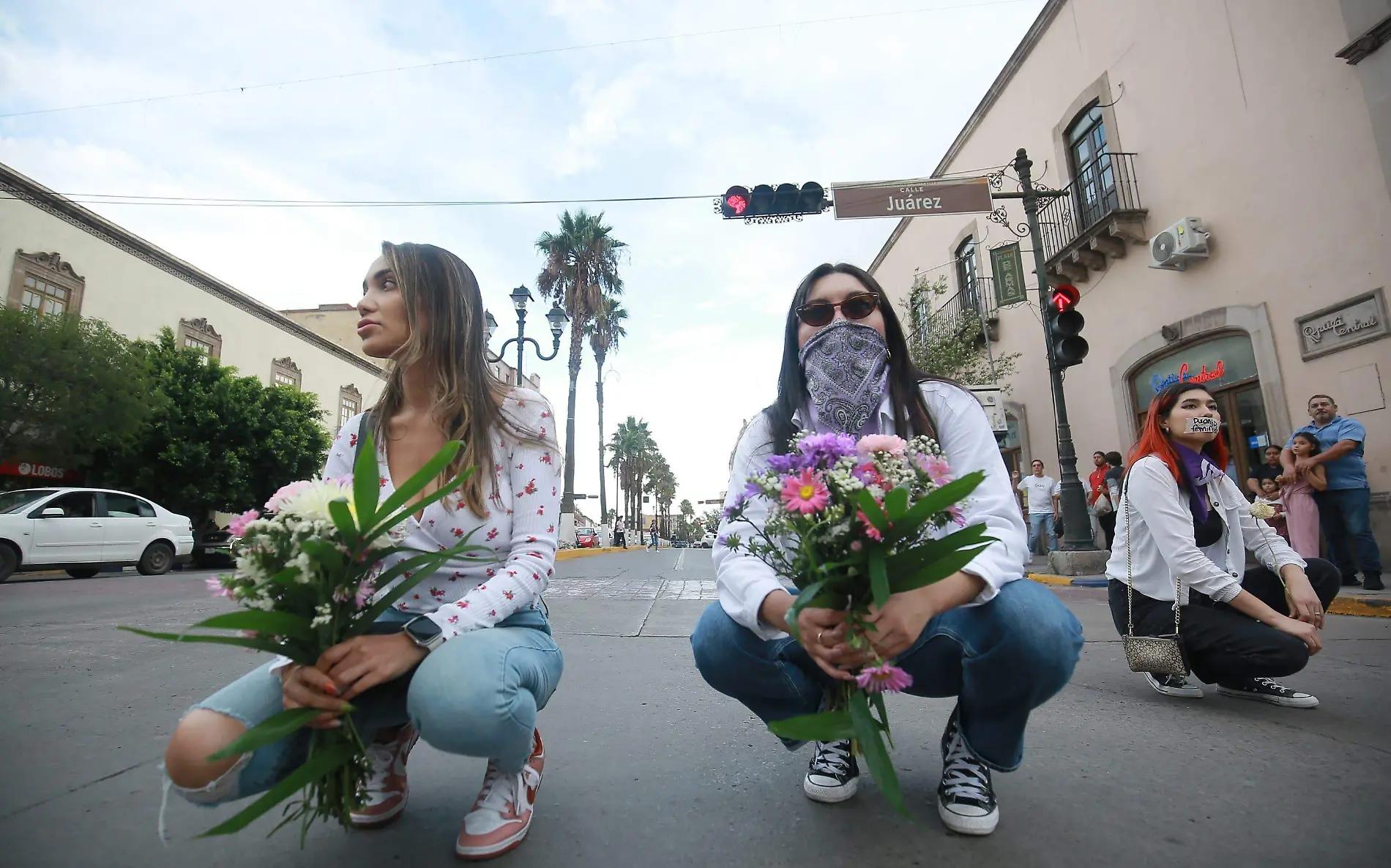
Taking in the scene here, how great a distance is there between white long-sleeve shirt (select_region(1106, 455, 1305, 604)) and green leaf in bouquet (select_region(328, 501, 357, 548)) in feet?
10.0

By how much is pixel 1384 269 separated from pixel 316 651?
1055cm

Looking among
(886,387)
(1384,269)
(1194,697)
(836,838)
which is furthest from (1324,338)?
(836,838)

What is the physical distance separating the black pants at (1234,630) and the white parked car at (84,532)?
13786 millimetres

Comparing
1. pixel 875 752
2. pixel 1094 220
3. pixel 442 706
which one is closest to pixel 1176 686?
pixel 875 752

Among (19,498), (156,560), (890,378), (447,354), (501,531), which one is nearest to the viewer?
(501,531)

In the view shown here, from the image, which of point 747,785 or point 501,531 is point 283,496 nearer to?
point 501,531

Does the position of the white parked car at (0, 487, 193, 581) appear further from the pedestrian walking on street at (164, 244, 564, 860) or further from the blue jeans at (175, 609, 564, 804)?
the blue jeans at (175, 609, 564, 804)

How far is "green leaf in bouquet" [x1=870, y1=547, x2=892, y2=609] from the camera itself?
1.22 meters

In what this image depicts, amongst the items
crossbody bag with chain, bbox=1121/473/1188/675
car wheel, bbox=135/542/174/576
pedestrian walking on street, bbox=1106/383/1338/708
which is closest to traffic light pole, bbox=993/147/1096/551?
pedestrian walking on street, bbox=1106/383/1338/708

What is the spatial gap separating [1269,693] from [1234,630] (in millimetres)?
452

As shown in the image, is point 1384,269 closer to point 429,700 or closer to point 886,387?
point 886,387

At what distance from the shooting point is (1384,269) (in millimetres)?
7398

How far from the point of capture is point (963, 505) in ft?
5.04

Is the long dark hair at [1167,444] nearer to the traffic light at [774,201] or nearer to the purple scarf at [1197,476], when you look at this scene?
the purple scarf at [1197,476]
